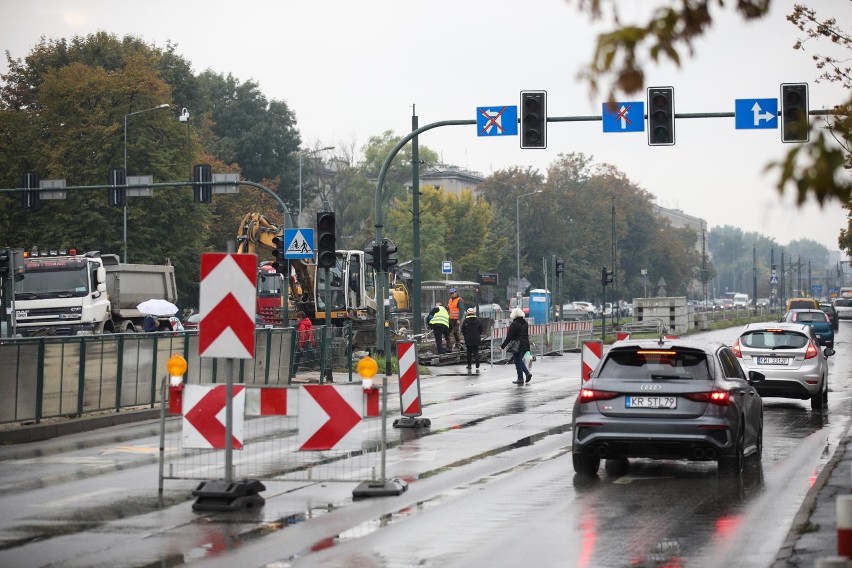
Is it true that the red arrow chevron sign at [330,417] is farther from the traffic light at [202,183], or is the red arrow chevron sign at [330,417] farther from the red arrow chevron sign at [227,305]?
the traffic light at [202,183]

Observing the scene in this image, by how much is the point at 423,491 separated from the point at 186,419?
232cm

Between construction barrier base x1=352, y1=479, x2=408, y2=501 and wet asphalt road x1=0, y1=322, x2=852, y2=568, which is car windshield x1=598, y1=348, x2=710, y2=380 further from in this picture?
construction barrier base x1=352, y1=479, x2=408, y2=501

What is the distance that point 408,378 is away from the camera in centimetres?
2036

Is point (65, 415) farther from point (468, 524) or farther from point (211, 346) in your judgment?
point (468, 524)

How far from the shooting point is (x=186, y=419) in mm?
12891

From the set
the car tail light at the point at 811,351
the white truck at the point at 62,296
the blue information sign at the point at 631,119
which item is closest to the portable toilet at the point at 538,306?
the white truck at the point at 62,296

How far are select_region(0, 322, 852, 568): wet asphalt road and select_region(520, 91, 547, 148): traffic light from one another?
35.7ft

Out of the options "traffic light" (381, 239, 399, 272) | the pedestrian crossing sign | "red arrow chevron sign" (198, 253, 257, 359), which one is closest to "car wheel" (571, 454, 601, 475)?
"red arrow chevron sign" (198, 253, 257, 359)

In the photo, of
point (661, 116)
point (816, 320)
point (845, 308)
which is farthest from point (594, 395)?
point (845, 308)

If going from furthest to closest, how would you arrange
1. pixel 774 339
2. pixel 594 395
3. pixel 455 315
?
pixel 455 315 → pixel 774 339 → pixel 594 395

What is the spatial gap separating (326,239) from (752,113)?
31.0ft

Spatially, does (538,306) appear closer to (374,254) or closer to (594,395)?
(374,254)

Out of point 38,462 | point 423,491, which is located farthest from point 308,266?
point 423,491

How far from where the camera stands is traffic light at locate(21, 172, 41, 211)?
42.5 m
